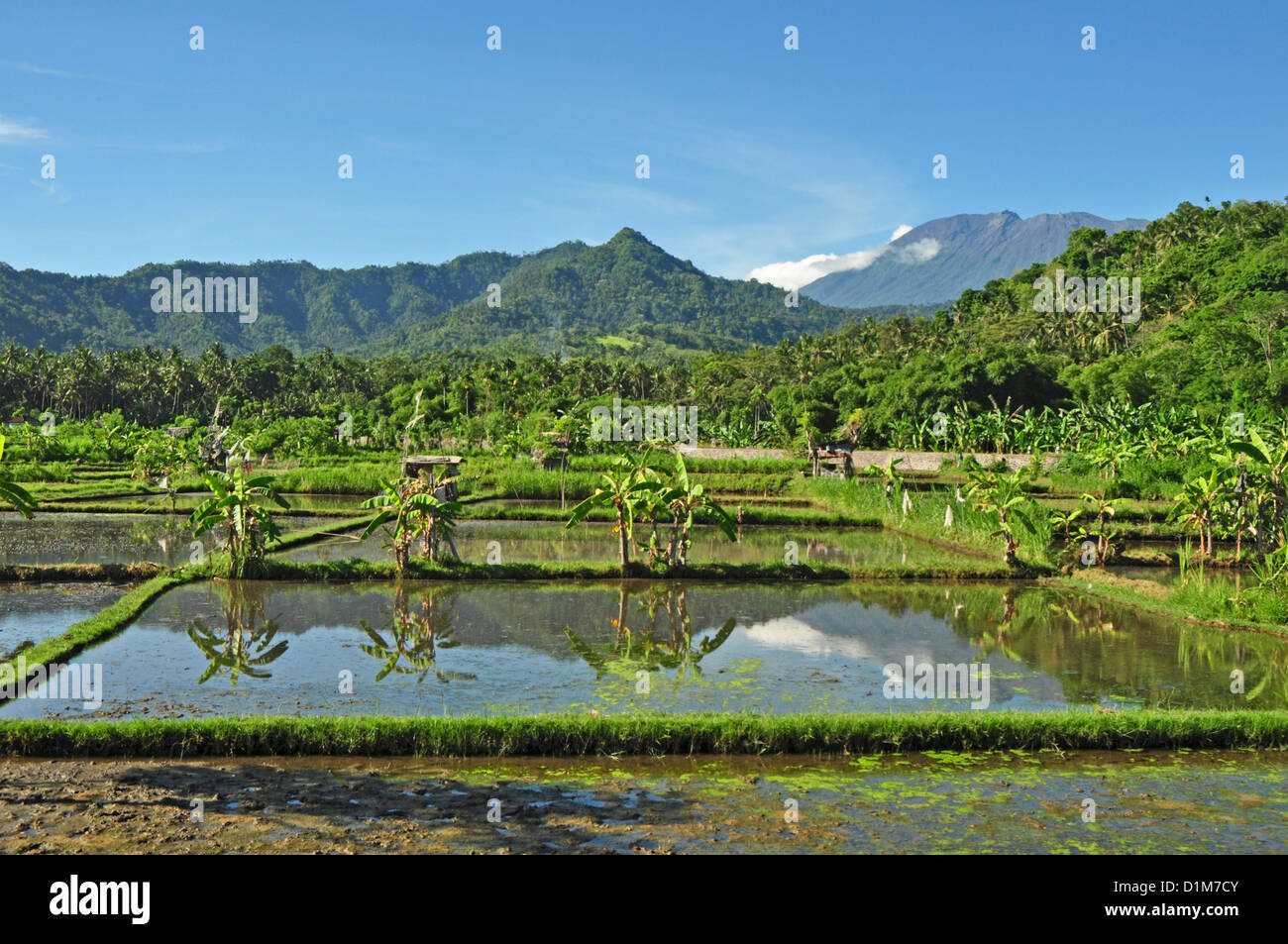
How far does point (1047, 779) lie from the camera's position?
27.3 ft

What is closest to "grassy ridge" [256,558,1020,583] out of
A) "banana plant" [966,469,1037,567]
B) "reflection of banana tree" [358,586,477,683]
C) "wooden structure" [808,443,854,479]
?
"banana plant" [966,469,1037,567]

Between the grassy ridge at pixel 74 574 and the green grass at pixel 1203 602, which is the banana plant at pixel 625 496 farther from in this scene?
the green grass at pixel 1203 602

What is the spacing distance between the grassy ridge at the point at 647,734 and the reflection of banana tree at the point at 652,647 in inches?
88.5

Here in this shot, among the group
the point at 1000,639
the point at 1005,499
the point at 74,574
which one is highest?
the point at 1005,499

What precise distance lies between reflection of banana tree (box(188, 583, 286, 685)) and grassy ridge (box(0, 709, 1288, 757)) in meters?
2.11

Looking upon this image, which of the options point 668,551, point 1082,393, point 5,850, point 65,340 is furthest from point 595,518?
point 65,340

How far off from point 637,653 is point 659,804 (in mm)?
4878

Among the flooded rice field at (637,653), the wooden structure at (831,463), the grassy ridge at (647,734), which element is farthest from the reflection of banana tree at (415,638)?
the wooden structure at (831,463)

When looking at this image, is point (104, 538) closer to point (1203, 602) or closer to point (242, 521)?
point (242, 521)

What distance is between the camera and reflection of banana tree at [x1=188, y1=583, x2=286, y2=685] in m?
11.0

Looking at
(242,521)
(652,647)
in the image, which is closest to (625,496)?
(652,647)

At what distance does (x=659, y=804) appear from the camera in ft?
24.5

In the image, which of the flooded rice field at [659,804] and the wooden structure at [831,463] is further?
the wooden structure at [831,463]

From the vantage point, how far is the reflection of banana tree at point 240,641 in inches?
435
